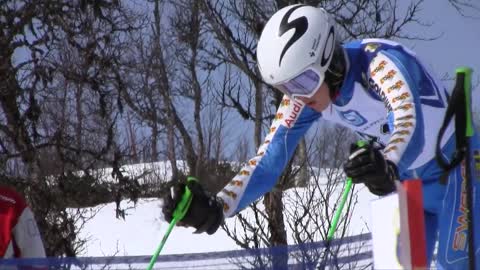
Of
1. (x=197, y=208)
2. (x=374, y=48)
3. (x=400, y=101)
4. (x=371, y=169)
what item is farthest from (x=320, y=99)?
(x=371, y=169)

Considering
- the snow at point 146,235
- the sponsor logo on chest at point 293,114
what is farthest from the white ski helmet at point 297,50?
the snow at point 146,235

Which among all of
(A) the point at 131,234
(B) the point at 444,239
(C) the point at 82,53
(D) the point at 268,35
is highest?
(C) the point at 82,53

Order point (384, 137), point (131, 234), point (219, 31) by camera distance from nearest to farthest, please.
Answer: point (384, 137) < point (219, 31) < point (131, 234)

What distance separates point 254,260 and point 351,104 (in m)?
0.70

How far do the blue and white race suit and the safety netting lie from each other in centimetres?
23

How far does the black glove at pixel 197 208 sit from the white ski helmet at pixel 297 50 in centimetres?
47

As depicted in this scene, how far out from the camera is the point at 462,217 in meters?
2.96

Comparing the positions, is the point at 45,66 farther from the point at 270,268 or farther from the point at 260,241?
the point at 270,268

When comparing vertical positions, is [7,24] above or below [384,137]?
above

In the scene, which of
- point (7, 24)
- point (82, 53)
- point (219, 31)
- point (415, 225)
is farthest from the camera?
point (219, 31)

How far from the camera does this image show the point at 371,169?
232cm

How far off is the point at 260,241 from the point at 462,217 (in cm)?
551

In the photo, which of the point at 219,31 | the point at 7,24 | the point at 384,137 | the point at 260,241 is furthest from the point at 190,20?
the point at 384,137

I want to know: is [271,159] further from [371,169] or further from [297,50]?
[371,169]
